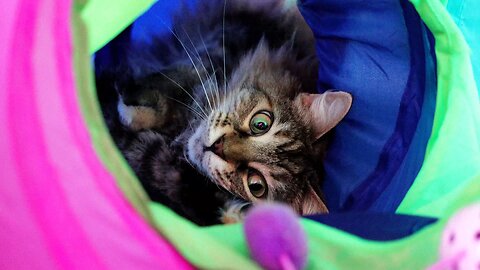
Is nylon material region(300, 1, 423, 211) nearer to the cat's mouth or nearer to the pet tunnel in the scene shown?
the pet tunnel

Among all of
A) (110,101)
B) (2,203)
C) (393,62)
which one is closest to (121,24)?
(110,101)

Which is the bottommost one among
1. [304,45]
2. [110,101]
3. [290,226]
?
[290,226]

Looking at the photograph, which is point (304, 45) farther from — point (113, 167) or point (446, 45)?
point (113, 167)

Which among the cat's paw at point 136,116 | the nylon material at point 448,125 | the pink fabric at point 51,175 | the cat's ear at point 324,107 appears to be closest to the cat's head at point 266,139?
the cat's ear at point 324,107

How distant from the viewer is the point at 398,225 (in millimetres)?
729

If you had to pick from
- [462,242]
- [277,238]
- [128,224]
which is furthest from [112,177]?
[462,242]

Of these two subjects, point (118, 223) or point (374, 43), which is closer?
point (118, 223)

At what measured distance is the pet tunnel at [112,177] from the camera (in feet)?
1.94

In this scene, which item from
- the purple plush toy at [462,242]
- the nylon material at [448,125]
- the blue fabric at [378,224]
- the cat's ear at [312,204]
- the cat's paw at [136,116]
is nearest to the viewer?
the purple plush toy at [462,242]

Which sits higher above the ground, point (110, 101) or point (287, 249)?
point (110, 101)

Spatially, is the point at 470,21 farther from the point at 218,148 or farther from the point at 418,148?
the point at 218,148

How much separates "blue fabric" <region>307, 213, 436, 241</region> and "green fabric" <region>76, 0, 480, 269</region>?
4cm

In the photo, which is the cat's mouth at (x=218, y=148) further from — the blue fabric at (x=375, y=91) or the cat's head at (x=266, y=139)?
the blue fabric at (x=375, y=91)

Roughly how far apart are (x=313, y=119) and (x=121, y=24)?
0.43 metres
